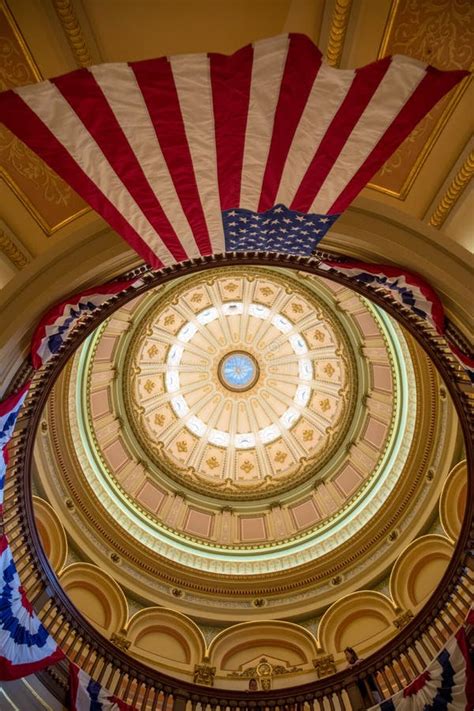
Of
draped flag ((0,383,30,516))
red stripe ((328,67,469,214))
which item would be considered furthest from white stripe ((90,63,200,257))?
draped flag ((0,383,30,516))

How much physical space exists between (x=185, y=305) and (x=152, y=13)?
1336 centimetres

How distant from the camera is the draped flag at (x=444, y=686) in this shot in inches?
301

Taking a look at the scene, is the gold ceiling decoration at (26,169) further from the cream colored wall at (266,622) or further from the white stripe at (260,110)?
the cream colored wall at (266,622)

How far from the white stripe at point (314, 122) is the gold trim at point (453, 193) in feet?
7.45

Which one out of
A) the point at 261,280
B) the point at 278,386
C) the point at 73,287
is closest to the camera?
the point at 73,287

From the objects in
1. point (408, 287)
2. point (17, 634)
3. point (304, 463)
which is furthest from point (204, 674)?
point (408, 287)

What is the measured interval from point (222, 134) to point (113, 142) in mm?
1056

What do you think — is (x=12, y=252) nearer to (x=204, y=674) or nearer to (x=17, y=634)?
(x=17, y=634)

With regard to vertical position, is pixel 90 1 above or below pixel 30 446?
above

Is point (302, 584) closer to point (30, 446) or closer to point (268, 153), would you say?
point (30, 446)

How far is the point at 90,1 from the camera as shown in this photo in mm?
4555

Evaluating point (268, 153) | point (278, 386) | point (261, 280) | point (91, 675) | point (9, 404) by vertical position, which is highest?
point (261, 280)

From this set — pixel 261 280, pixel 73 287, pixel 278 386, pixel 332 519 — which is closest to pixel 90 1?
pixel 73 287

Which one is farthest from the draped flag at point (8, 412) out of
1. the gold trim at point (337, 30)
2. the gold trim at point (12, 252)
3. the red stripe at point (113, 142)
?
the gold trim at point (337, 30)
